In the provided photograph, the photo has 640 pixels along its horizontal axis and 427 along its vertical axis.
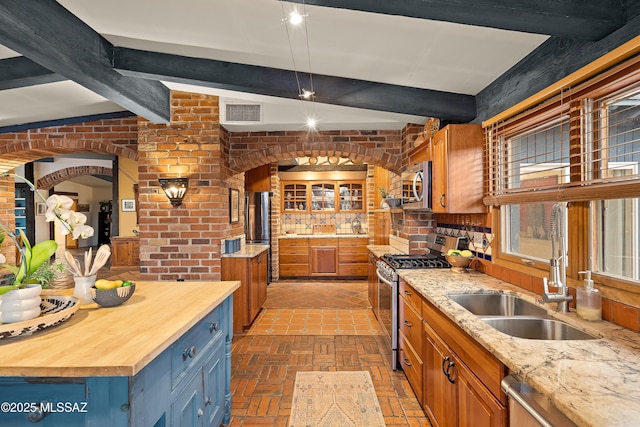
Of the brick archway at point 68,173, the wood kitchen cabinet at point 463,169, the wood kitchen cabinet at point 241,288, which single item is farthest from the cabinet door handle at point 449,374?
the brick archway at point 68,173

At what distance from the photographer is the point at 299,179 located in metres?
7.38

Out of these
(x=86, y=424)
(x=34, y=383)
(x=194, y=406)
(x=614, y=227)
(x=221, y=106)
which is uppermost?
(x=221, y=106)

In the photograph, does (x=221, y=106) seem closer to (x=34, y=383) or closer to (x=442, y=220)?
(x=442, y=220)

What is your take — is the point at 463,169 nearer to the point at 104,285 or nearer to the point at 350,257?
the point at 104,285

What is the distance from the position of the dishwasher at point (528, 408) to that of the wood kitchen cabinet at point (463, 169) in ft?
5.56

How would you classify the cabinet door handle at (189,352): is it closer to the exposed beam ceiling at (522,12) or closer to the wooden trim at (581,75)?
the exposed beam ceiling at (522,12)

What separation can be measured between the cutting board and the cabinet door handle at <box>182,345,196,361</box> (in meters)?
5.90

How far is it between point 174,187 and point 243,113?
1158 mm

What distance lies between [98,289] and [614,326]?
2.46 m

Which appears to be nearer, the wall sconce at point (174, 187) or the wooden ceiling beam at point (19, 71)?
the wooden ceiling beam at point (19, 71)

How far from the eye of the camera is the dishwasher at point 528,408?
1.02 metres

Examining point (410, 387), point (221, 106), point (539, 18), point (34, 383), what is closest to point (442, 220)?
point (410, 387)

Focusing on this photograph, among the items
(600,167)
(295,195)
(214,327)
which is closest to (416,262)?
(600,167)

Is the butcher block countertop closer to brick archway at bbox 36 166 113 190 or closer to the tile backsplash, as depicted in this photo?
the tile backsplash
